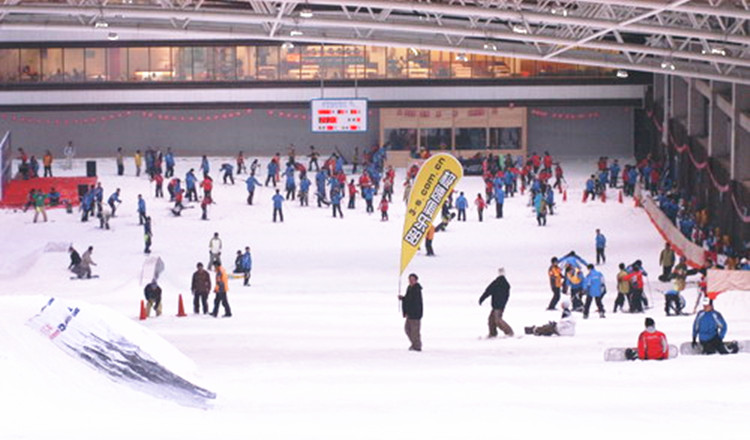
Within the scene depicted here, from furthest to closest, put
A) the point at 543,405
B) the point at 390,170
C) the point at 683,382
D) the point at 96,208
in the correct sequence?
the point at 390,170, the point at 96,208, the point at 683,382, the point at 543,405

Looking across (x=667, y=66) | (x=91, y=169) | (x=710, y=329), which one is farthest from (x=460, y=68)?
(x=710, y=329)

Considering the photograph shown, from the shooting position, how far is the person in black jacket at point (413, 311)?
876 inches

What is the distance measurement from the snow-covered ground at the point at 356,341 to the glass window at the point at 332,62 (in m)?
11.5

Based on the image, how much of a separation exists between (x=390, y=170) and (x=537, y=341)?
24070 mm

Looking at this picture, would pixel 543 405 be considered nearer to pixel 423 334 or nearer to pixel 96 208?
pixel 423 334

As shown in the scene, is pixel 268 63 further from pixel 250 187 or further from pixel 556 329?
pixel 556 329

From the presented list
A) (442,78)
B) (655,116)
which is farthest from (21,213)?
(655,116)

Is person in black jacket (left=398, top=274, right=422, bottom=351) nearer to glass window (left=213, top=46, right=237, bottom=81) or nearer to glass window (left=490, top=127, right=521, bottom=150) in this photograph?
glass window (left=213, top=46, right=237, bottom=81)

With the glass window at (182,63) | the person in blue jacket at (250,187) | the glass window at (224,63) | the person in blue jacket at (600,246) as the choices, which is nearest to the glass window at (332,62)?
the glass window at (224,63)

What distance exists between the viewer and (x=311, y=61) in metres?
59.2

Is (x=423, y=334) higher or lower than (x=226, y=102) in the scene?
lower

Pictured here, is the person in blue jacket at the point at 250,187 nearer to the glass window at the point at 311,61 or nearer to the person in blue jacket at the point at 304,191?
the person in blue jacket at the point at 304,191

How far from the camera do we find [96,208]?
4428cm

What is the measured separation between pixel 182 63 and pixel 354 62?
20.9 ft
